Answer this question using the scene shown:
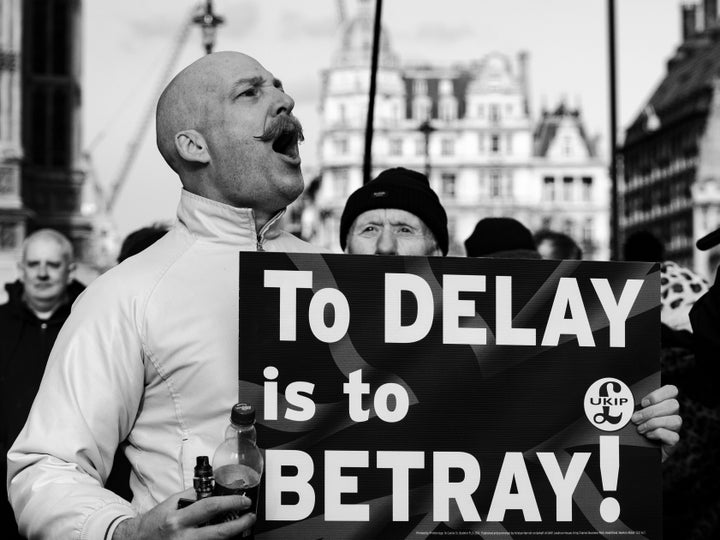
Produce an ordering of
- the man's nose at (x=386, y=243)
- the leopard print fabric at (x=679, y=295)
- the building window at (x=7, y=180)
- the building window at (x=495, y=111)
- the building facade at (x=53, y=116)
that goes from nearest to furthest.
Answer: the man's nose at (x=386, y=243), the leopard print fabric at (x=679, y=295), the building window at (x=7, y=180), the building facade at (x=53, y=116), the building window at (x=495, y=111)

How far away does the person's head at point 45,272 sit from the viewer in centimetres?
682

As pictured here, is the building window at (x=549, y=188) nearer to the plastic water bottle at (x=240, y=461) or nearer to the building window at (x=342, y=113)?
the building window at (x=342, y=113)

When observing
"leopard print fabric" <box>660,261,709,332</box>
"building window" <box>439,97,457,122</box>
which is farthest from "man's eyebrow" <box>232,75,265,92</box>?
"building window" <box>439,97,457,122</box>

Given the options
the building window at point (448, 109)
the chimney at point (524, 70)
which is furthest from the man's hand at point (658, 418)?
the chimney at point (524, 70)

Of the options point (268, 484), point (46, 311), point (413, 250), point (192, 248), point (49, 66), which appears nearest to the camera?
point (268, 484)

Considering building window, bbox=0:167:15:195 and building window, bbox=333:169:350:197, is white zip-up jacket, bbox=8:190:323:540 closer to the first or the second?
building window, bbox=0:167:15:195

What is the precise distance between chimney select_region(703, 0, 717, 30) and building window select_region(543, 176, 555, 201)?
24.3 metres

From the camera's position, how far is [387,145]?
7781 cm

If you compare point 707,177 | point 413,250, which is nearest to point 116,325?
A: point 413,250

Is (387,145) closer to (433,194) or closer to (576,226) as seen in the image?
(576,226)

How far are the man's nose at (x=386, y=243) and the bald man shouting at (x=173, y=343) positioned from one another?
125 centimetres

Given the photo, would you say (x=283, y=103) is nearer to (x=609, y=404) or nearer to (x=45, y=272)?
(x=609, y=404)

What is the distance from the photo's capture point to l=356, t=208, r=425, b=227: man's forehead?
4.08m

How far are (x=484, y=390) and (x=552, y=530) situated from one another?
0.31m
